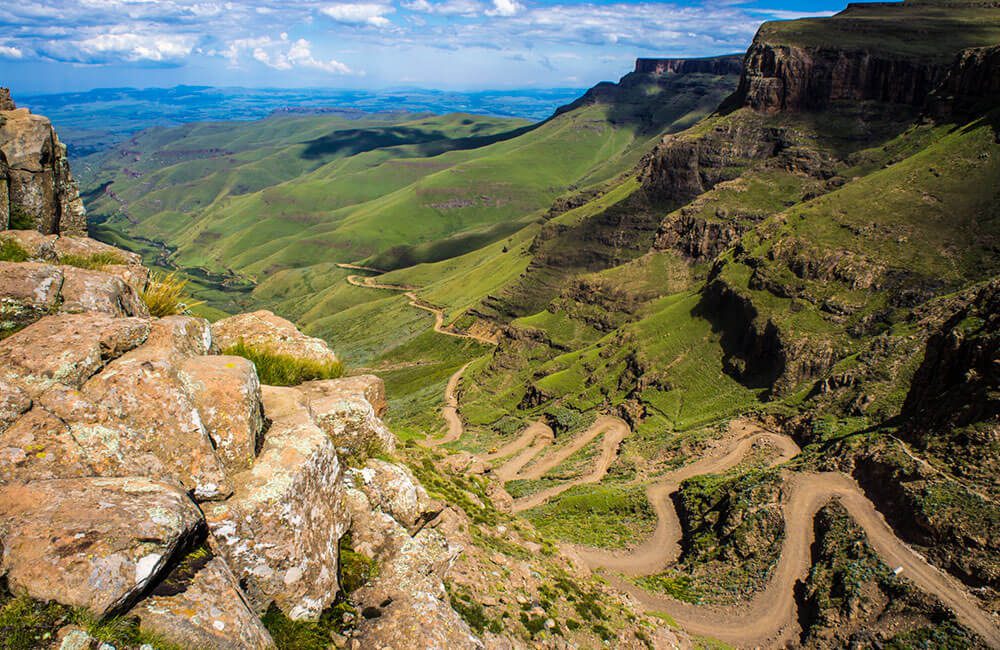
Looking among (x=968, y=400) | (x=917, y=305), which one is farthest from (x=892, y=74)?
(x=968, y=400)

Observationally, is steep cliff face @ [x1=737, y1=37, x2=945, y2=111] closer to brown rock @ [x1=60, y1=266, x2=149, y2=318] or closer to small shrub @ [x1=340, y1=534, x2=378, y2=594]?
small shrub @ [x1=340, y1=534, x2=378, y2=594]

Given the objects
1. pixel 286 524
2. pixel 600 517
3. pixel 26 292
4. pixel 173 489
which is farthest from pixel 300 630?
pixel 600 517

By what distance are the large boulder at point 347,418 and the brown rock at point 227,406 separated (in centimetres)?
317

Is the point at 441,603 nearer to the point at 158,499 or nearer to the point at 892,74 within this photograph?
the point at 158,499

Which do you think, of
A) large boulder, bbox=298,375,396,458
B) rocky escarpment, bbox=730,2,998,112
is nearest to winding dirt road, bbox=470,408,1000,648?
large boulder, bbox=298,375,396,458

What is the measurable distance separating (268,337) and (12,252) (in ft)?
26.4

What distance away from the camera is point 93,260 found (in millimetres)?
19969

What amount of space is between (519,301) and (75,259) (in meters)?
175

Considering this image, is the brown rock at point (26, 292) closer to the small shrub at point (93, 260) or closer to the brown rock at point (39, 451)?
the brown rock at point (39, 451)

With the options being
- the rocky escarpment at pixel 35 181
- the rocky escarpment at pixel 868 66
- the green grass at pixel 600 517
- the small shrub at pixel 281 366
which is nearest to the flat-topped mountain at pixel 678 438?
the green grass at pixel 600 517

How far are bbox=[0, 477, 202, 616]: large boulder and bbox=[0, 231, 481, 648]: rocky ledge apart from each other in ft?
0.07

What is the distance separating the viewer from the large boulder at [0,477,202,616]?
337 inches

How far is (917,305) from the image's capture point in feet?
289

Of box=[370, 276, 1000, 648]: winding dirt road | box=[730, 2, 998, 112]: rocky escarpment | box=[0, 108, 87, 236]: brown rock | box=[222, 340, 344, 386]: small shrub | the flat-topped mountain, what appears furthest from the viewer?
box=[730, 2, 998, 112]: rocky escarpment
